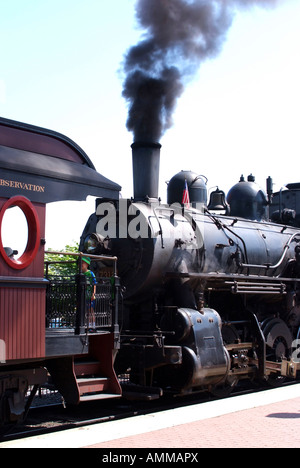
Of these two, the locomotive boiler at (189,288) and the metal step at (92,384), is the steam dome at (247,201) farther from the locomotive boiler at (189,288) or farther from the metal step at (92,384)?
the metal step at (92,384)

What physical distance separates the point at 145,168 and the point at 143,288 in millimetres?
2118

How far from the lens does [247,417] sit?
8.12m

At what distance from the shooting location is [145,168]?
33.3 feet

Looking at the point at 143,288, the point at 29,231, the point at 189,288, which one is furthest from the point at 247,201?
the point at 29,231

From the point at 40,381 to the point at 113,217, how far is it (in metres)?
3.56

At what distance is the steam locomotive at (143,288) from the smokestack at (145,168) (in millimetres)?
19

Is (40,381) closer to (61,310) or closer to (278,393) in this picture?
(61,310)

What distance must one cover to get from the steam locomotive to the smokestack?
19 mm

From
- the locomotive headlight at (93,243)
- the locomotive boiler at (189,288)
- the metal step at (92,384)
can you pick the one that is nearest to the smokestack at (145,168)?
the locomotive boiler at (189,288)

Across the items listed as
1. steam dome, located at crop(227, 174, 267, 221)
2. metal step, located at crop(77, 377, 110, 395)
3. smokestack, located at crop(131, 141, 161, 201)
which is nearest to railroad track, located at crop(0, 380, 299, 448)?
metal step, located at crop(77, 377, 110, 395)

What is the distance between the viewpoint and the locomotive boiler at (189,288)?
373 inches

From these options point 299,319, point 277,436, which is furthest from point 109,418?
point 299,319

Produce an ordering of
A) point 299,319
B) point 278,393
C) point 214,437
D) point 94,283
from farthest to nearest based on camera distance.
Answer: point 299,319, point 278,393, point 94,283, point 214,437

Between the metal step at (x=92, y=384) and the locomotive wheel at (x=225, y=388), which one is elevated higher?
the metal step at (x=92, y=384)
